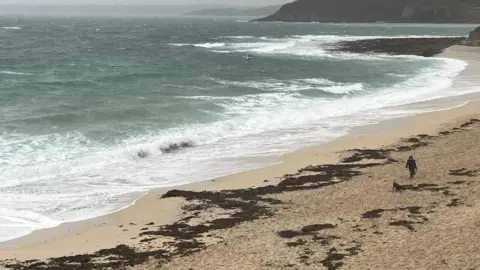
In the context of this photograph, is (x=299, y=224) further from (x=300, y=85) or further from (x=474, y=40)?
(x=474, y=40)

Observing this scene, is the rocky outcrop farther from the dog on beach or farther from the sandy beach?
the dog on beach

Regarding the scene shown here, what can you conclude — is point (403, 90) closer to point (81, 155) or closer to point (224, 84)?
point (224, 84)

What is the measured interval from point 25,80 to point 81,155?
23.6 m

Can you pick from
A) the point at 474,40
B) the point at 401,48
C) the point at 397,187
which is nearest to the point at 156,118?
the point at 397,187

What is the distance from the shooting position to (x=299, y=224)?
1401cm

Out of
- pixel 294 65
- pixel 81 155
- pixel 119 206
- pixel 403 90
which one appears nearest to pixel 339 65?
pixel 294 65

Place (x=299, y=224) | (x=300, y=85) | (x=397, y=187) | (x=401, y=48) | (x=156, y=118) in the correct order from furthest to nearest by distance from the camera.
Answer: (x=401, y=48) → (x=300, y=85) → (x=156, y=118) → (x=397, y=187) → (x=299, y=224)

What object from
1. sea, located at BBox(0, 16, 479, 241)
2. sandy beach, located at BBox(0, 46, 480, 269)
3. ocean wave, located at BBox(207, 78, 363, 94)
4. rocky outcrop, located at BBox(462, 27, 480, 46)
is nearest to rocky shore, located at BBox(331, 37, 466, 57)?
rocky outcrop, located at BBox(462, 27, 480, 46)

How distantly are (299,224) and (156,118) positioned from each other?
662 inches

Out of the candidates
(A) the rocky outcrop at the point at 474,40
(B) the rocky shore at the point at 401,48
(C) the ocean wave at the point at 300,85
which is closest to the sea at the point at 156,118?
(C) the ocean wave at the point at 300,85

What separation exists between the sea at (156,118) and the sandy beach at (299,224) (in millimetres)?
1311

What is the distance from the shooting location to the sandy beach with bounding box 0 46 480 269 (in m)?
11.9

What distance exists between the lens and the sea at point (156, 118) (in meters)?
18.3

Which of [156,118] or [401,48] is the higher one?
[401,48]
